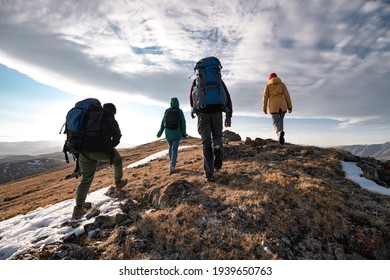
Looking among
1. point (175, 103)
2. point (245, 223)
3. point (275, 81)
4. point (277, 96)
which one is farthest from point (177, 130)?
point (245, 223)

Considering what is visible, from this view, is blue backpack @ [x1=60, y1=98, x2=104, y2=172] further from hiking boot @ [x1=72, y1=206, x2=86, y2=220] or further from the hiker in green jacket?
hiking boot @ [x1=72, y1=206, x2=86, y2=220]

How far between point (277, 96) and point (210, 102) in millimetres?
6173

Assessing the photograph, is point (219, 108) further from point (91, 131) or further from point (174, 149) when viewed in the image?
point (174, 149)

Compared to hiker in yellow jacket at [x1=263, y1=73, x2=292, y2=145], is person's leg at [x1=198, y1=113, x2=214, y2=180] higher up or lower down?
lower down

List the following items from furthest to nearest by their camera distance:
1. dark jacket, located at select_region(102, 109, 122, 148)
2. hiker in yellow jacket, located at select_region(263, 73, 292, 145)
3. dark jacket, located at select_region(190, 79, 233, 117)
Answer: hiker in yellow jacket, located at select_region(263, 73, 292, 145) → dark jacket, located at select_region(190, 79, 233, 117) → dark jacket, located at select_region(102, 109, 122, 148)

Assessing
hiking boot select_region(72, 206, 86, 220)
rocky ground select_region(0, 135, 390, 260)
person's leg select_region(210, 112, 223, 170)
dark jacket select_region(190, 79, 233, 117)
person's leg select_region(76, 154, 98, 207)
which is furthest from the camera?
person's leg select_region(210, 112, 223, 170)

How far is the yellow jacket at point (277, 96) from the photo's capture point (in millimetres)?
11555

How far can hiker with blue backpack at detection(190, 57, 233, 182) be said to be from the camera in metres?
7.02

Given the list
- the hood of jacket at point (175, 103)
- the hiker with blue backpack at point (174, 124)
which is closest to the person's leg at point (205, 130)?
the hiker with blue backpack at point (174, 124)

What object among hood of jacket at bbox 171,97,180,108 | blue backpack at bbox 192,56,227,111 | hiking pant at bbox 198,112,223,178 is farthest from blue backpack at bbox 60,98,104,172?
hood of jacket at bbox 171,97,180,108

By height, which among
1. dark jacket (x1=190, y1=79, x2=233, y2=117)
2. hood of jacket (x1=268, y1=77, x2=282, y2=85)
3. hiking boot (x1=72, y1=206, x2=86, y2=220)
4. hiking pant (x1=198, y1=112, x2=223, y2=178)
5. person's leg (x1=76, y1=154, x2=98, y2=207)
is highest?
hood of jacket (x1=268, y1=77, x2=282, y2=85)

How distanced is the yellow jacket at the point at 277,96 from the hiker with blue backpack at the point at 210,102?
16.4ft

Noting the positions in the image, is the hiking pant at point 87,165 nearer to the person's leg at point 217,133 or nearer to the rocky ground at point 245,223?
the rocky ground at point 245,223
